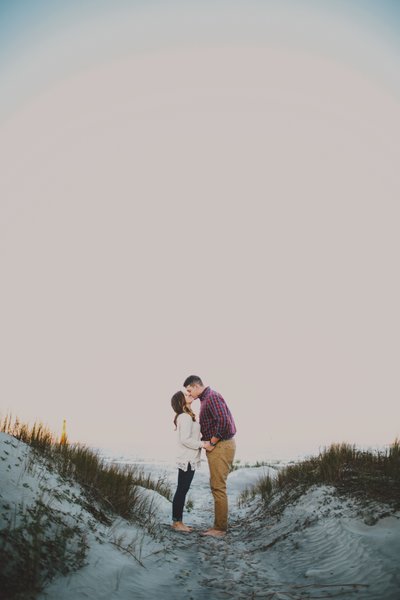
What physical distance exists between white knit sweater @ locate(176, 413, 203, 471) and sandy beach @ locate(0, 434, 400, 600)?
0.85 metres

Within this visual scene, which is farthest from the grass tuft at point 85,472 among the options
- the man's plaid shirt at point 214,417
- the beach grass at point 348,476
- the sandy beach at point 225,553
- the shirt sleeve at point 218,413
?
the beach grass at point 348,476

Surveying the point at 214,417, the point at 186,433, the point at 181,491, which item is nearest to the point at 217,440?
the point at 214,417

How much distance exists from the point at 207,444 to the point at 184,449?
34 centimetres

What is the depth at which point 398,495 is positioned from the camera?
355 centimetres

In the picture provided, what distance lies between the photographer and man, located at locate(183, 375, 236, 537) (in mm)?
4820

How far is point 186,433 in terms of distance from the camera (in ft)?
16.3

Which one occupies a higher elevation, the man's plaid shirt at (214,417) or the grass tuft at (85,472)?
the man's plaid shirt at (214,417)

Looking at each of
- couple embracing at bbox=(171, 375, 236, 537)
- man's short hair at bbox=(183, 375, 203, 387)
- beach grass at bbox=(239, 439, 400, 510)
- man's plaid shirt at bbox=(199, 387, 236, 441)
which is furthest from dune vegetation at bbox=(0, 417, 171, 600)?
beach grass at bbox=(239, 439, 400, 510)

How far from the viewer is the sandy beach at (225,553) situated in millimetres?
2424

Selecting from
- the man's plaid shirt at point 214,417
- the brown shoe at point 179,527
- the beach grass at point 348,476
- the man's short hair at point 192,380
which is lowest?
the brown shoe at point 179,527

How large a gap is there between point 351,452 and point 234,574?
3117mm

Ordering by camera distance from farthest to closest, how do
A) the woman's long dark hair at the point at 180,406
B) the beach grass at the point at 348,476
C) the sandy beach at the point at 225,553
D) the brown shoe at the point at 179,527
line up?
Result: the woman's long dark hair at the point at 180,406 → the brown shoe at the point at 179,527 → the beach grass at the point at 348,476 → the sandy beach at the point at 225,553

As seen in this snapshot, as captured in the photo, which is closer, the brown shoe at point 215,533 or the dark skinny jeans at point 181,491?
the brown shoe at point 215,533

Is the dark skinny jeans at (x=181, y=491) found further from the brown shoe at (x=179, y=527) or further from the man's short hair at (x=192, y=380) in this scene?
the man's short hair at (x=192, y=380)
